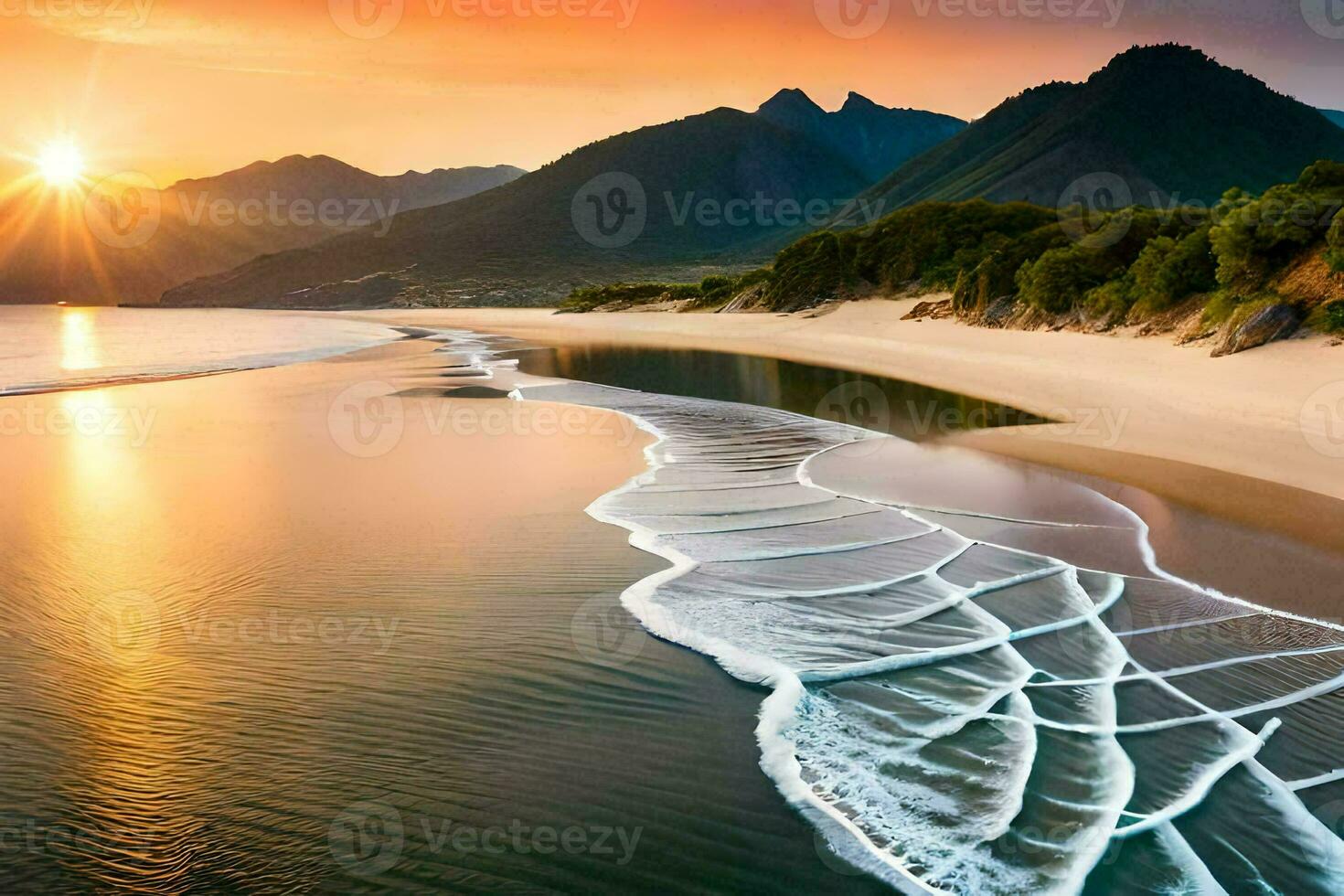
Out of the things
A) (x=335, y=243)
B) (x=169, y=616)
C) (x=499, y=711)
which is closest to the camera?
(x=499, y=711)

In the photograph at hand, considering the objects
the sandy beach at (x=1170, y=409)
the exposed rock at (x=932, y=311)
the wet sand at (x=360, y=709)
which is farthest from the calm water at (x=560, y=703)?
the exposed rock at (x=932, y=311)

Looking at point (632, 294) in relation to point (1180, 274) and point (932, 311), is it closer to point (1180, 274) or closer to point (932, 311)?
→ point (932, 311)

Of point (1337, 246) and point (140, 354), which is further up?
point (1337, 246)

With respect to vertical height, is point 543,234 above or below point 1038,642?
above

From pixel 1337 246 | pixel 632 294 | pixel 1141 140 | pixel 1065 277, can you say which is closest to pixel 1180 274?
pixel 1065 277

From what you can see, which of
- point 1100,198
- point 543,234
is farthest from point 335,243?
point 1100,198

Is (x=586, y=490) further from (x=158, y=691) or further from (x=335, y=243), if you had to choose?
(x=335, y=243)

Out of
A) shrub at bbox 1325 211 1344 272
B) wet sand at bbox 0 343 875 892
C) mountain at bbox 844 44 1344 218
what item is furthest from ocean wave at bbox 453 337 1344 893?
mountain at bbox 844 44 1344 218
